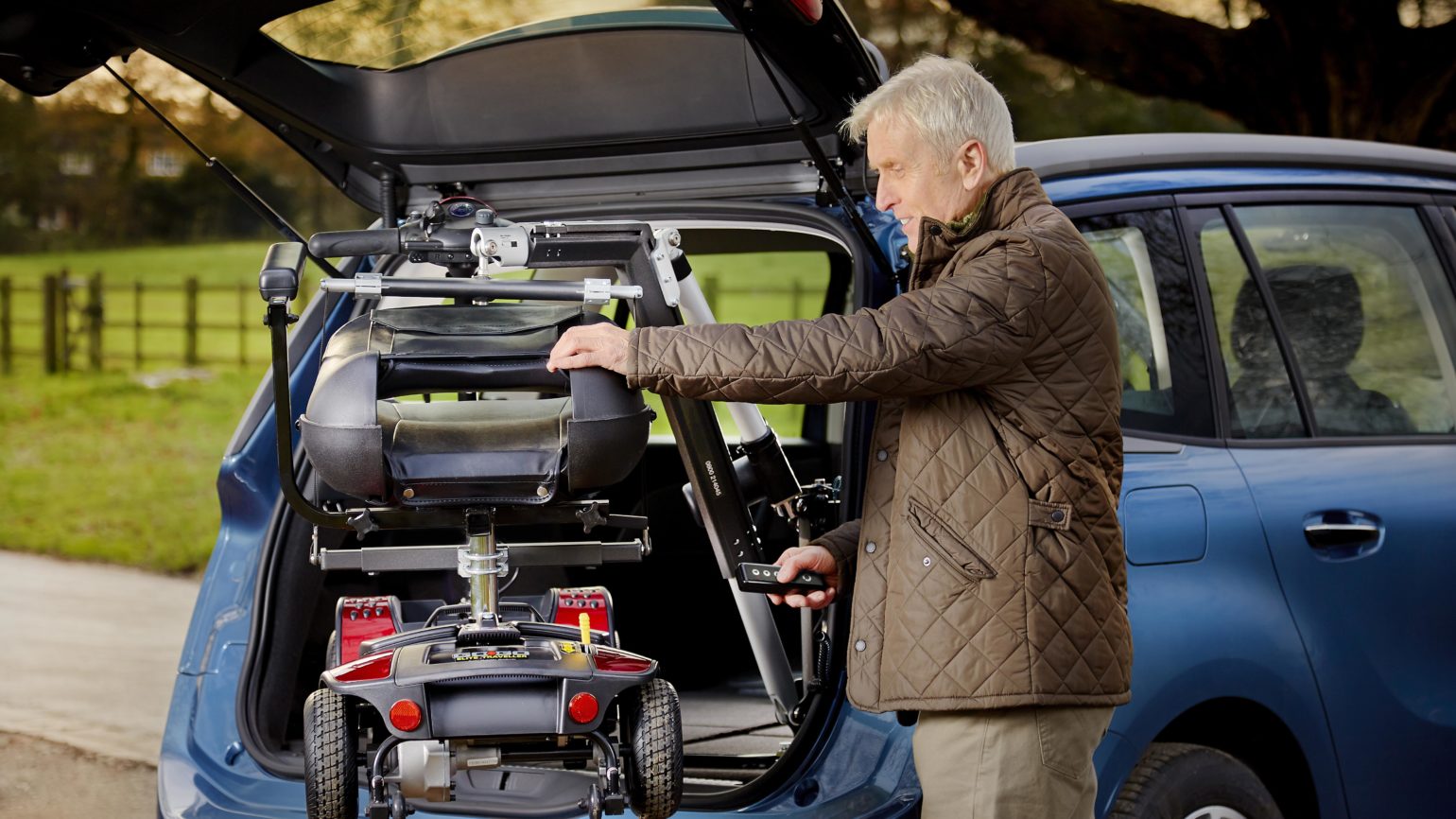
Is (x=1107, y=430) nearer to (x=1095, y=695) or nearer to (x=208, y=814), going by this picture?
(x=1095, y=695)

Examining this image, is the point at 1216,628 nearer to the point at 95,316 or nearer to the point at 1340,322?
the point at 1340,322

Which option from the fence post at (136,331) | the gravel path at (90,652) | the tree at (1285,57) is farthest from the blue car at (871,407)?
the fence post at (136,331)

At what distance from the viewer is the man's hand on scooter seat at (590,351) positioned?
242 centimetres

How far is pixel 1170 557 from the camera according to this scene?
9.95ft

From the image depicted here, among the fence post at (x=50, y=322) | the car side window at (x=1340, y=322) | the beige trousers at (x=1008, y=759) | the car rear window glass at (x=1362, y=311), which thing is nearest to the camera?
the beige trousers at (x=1008, y=759)

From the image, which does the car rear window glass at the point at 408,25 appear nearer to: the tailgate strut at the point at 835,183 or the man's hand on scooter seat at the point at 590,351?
the tailgate strut at the point at 835,183

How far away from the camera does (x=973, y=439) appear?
97.3 inches

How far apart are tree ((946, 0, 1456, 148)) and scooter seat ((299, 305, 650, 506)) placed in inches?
193

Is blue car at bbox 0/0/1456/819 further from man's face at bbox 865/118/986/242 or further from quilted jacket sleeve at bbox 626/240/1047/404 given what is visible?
quilted jacket sleeve at bbox 626/240/1047/404

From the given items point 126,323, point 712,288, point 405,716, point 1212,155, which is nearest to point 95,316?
point 126,323

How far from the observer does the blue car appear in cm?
288

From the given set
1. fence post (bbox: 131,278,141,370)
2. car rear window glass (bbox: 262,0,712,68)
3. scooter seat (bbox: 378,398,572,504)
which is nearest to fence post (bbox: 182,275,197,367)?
fence post (bbox: 131,278,141,370)

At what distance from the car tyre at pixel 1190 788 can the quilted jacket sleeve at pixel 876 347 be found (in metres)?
1.03

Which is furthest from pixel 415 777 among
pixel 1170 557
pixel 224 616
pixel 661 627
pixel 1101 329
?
pixel 661 627
